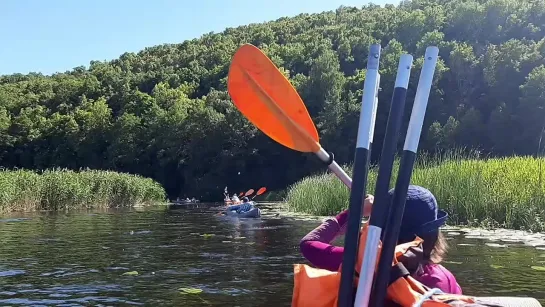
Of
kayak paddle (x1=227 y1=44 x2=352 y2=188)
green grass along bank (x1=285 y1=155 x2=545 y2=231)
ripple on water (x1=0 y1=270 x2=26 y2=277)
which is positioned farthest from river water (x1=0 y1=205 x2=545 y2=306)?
kayak paddle (x1=227 y1=44 x2=352 y2=188)

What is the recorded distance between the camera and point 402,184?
2025 millimetres

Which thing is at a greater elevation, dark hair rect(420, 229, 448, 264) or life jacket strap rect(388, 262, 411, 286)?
dark hair rect(420, 229, 448, 264)

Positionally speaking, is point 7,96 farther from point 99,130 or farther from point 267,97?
point 267,97

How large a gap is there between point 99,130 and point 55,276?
55.9 meters

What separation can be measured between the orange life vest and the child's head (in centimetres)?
8

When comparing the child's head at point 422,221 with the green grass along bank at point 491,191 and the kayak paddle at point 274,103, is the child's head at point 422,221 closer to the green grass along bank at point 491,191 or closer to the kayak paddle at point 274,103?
the kayak paddle at point 274,103

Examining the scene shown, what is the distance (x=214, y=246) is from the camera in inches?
390

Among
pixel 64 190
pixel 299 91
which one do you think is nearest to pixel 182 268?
pixel 64 190

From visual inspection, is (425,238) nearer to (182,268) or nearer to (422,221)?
(422,221)

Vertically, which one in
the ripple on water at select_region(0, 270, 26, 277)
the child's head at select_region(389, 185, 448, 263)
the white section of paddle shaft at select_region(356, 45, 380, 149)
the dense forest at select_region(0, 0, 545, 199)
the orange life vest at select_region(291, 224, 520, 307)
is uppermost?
the dense forest at select_region(0, 0, 545, 199)

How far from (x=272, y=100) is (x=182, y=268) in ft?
18.3

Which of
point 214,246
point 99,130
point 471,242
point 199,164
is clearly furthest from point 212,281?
point 99,130

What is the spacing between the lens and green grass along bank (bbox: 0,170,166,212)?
21125 millimetres

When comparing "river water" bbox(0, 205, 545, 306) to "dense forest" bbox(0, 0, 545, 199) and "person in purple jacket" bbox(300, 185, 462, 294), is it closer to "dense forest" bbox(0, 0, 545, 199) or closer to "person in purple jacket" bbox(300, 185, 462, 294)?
"person in purple jacket" bbox(300, 185, 462, 294)
